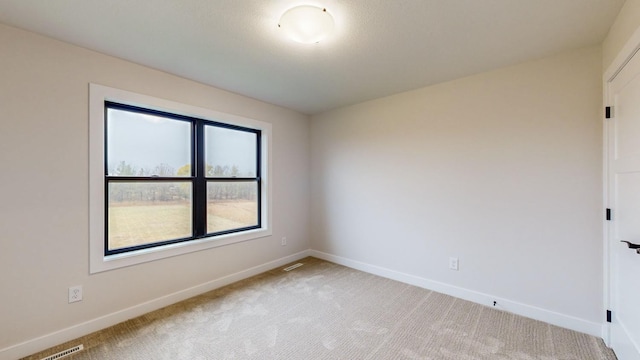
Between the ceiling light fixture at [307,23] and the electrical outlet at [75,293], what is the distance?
2668 millimetres

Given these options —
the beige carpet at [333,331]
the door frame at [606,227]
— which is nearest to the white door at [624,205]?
the door frame at [606,227]

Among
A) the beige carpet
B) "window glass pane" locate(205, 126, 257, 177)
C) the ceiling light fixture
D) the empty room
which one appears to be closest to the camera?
the ceiling light fixture

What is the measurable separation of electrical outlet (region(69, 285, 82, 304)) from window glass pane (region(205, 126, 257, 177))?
155 centimetres

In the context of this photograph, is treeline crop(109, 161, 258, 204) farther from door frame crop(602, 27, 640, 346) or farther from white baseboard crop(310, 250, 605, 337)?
door frame crop(602, 27, 640, 346)

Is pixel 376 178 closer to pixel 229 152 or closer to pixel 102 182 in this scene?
pixel 229 152

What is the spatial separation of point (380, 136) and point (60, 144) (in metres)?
3.24

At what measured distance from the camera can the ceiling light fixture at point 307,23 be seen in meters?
1.67

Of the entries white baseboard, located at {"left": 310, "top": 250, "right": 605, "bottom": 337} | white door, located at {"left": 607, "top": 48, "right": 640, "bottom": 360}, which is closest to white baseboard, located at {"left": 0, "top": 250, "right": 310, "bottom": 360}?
white baseboard, located at {"left": 310, "top": 250, "right": 605, "bottom": 337}

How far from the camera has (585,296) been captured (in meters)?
2.20

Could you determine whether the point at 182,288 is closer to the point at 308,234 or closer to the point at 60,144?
the point at 60,144

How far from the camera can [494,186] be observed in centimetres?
263

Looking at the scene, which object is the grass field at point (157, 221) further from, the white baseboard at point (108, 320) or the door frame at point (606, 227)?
the door frame at point (606, 227)

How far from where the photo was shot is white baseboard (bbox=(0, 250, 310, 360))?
1929 millimetres

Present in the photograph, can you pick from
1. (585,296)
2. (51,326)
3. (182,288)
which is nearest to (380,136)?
(585,296)
